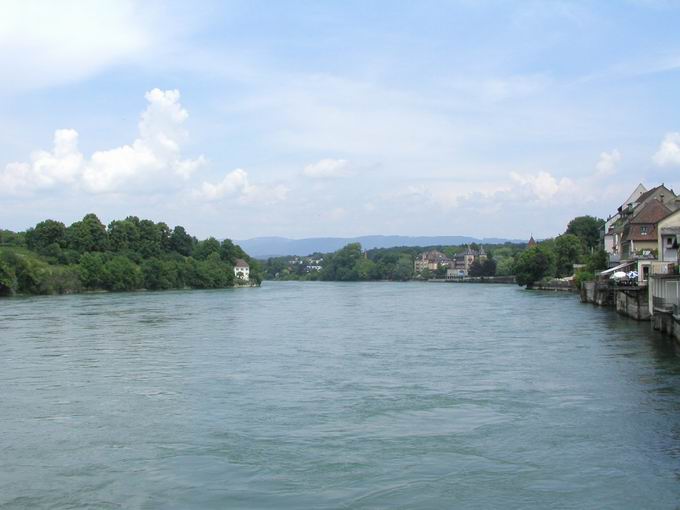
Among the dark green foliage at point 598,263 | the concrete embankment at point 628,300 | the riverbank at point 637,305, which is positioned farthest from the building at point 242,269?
the concrete embankment at point 628,300

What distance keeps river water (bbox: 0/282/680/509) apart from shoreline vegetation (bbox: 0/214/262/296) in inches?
2401

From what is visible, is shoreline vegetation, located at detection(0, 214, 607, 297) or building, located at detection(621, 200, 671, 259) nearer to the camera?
building, located at detection(621, 200, 671, 259)

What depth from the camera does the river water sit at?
1123cm

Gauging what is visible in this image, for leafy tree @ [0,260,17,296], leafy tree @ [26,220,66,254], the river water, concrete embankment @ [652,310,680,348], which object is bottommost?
the river water

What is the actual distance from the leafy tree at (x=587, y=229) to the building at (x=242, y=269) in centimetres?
5799

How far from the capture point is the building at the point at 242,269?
137550mm

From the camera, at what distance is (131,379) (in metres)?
21.0

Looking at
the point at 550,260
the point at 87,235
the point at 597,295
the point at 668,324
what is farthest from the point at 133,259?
the point at 668,324

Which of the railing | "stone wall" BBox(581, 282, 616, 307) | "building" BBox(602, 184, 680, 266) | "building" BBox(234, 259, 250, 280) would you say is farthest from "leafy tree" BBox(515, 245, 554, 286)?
the railing

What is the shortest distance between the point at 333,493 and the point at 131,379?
37.6 ft

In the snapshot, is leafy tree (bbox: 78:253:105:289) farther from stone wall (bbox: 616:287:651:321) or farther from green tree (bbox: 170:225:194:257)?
stone wall (bbox: 616:287:651:321)

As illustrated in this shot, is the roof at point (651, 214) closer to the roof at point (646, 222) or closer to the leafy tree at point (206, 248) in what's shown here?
the roof at point (646, 222)

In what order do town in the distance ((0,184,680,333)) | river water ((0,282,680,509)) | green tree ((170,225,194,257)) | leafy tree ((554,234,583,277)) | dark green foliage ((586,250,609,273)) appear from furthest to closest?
1. green tree ((170,225,194,257))
2. leafy tree ((554,234,583,277))
3. dark green foliage ((586,250,609,273))
4. town in the distance ((0,184,680,333))
5. river water ((0,282,680,509))

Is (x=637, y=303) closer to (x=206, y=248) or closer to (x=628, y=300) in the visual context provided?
(x=628, y=300)
